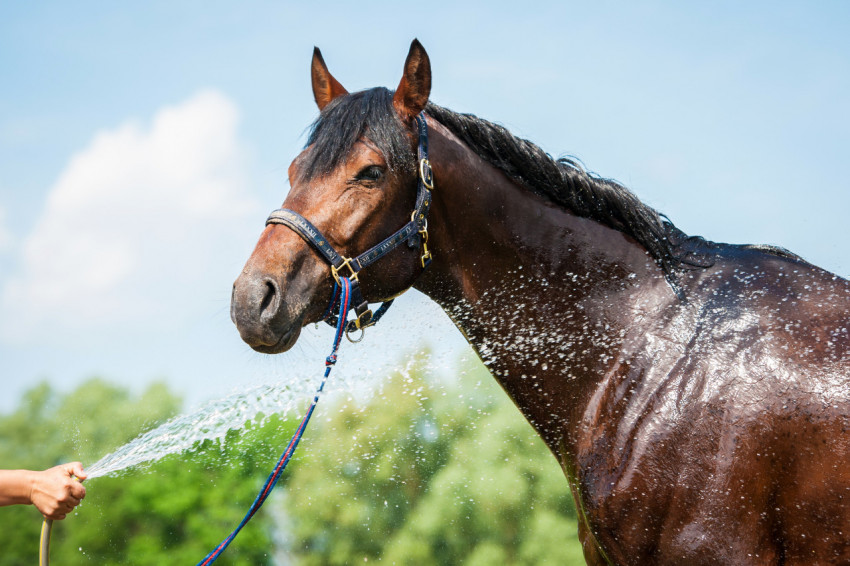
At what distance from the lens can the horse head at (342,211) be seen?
2877 millimetres

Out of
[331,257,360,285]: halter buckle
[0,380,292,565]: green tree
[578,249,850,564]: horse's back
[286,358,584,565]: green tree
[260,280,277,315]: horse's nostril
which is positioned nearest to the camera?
[578,249,850,564]: horse's back

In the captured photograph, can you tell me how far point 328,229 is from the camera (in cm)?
306

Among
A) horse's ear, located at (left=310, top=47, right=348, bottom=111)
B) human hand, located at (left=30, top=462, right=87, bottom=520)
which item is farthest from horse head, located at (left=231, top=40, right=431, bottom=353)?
human hand, located at (left=30, top=462, right=87, bottom=520)

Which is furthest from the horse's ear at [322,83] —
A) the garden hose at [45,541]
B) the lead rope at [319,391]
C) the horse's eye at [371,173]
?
the garden hose at [45,541]

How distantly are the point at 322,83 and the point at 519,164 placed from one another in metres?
1.26

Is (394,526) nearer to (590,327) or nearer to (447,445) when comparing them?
(447,445)

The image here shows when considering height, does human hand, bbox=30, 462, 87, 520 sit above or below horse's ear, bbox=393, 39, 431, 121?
below

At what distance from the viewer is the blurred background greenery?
16422 mm

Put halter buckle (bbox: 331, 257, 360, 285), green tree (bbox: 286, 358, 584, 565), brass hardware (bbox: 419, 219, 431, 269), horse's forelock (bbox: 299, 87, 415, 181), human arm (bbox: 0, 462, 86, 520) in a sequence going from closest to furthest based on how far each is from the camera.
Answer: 1. human arm (bbox: 0, 462, 86, 520)
2. halter buckle (bbox: 331, 257, 360, 285)
3. horse's forelock (bbox: 299, 87, 415, 181)
4. brass hardware (bbox: 419, 219, 431, 269)
5. green tree (bbox: 286, 358, 584, 565)

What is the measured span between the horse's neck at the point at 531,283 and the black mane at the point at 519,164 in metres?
0.07

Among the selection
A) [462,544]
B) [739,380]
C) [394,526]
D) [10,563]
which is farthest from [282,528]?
[739,380]

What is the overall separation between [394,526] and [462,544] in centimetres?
205

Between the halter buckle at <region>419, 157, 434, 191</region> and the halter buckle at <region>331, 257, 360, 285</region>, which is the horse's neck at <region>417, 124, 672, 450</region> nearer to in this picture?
the halter buckle at <region>419, 157, 434, 191</region>

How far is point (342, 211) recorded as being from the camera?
10.1 ft
